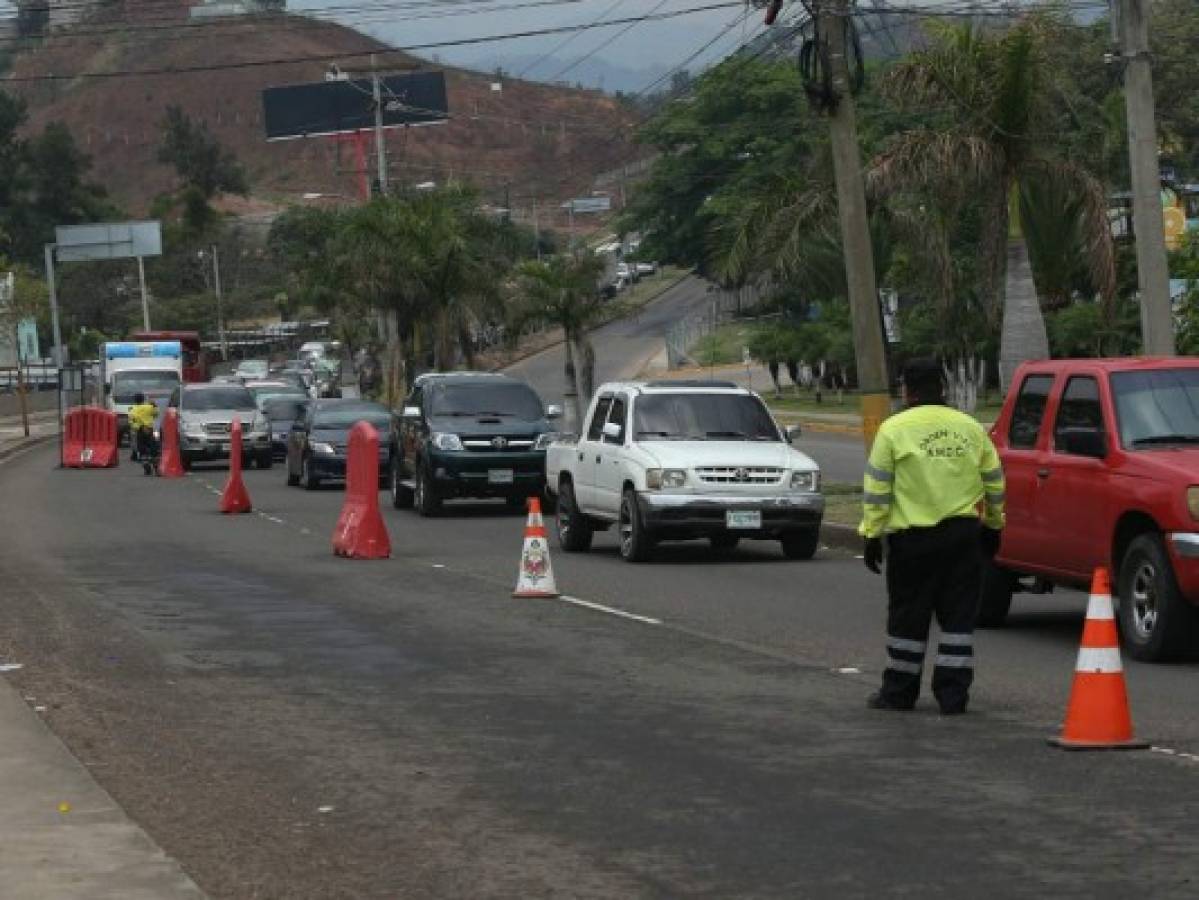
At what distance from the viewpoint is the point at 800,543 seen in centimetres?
2416

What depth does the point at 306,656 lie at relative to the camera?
1622 cm

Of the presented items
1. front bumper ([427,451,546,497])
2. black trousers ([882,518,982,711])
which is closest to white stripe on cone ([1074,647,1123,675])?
black trousers ([882,518,982,711])

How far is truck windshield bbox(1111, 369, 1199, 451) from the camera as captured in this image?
1577cm

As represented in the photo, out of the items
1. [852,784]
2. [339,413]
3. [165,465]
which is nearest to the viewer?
[852,784]

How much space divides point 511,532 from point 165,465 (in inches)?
808

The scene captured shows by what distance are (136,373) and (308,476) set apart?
2647 centimetres

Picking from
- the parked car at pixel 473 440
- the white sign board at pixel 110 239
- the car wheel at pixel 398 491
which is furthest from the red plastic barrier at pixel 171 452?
the white sign board at pixel 110 239

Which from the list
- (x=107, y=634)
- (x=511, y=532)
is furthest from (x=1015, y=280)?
(x=107, y=634)

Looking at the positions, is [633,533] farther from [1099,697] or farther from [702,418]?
[1099,697]

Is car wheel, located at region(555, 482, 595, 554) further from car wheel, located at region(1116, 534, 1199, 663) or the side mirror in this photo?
car wheel, located at region(1116, 534, 1199, 663)

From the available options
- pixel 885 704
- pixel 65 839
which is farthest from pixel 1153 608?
pixel 65 839

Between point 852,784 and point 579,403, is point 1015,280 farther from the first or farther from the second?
point 579,403

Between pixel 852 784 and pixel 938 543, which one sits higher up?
pixel 938 543

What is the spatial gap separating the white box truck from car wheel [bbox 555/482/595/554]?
37492mm
